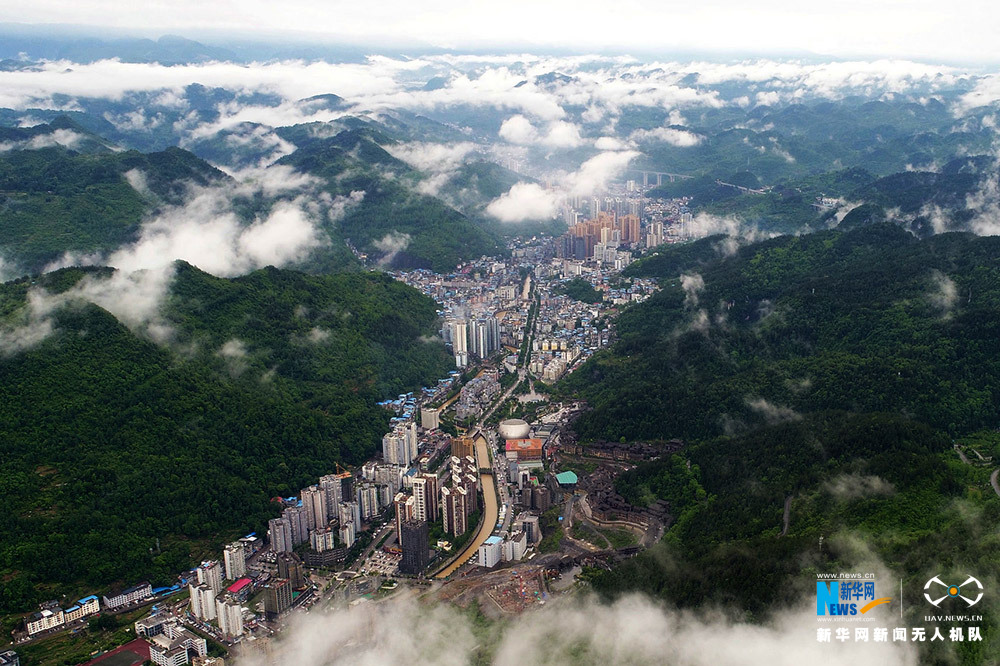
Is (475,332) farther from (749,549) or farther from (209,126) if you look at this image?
(209,126)

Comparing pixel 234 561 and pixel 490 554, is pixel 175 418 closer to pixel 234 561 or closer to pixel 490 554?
pixel 234 561

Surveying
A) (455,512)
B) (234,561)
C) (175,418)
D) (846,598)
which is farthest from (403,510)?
(846,598)

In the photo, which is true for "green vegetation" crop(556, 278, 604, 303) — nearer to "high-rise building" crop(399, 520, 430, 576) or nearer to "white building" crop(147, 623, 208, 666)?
"high-rise building" crop(399, 520, 430, 576)

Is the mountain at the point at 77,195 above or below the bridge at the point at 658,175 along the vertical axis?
above

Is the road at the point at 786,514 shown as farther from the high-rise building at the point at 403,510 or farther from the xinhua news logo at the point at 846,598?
the high-rise building at the point at 403,510

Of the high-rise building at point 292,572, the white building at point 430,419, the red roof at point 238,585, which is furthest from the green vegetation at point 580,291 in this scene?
the red roof at point 238,585

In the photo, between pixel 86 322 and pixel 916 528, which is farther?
pixel 86 322


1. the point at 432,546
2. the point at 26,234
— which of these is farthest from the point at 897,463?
the point at 26,234
